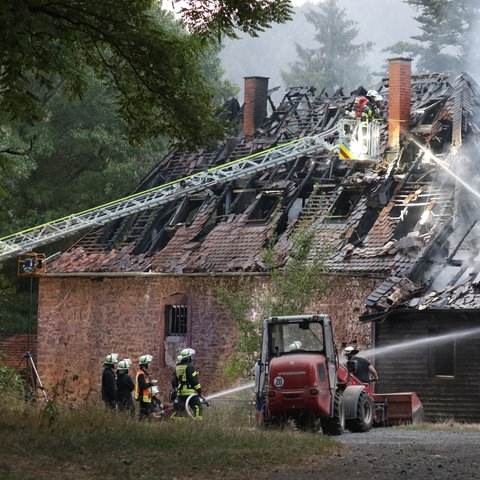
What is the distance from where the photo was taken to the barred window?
37.5 meters

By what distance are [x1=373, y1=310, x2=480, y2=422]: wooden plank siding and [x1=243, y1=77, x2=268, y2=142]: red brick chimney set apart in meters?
12.6

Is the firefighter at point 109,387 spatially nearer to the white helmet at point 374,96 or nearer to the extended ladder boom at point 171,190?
the extended ladder boom at point 171,190

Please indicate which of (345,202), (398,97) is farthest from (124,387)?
(398,97)

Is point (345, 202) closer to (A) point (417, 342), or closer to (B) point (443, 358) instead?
(A) point (417, 342)

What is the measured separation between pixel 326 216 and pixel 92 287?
9745mm

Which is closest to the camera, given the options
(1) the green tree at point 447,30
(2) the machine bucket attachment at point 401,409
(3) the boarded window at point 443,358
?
(2) the machine bucket attachment at point 401,409

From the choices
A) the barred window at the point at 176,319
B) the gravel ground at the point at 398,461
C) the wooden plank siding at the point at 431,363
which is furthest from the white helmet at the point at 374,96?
the gravel ground at the point at 398,461

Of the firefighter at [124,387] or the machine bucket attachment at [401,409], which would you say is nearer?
the machine bucket attachment at [401,409]

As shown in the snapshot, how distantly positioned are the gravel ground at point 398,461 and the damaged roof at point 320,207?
10766mm

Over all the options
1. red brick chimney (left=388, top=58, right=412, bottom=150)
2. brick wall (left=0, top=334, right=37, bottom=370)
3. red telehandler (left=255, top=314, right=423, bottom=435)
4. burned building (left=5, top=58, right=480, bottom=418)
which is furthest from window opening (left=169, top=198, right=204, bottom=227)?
red telehandler (left=255, top=314, right=423, bottom=435)

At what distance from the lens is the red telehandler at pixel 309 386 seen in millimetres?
22109

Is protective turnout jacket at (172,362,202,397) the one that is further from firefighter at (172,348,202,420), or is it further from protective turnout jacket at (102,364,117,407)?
protective turnout jacket at (102,364,117,407)

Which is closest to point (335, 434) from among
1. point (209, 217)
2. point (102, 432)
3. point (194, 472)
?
point (102, 432)

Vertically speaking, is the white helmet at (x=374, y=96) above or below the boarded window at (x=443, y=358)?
above
